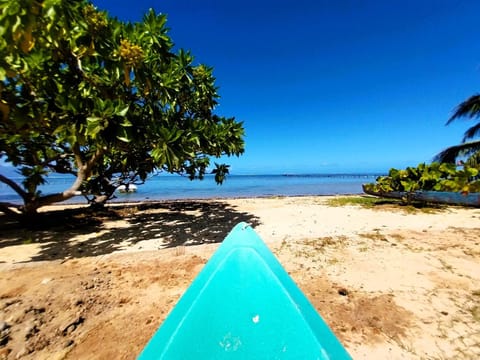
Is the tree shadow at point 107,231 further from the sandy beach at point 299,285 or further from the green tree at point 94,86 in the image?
the green tree at point 94,86

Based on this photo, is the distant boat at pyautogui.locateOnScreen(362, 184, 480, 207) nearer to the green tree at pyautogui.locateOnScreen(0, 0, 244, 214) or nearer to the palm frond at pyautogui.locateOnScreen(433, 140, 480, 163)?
the palm frond at pyautogui.locateOnScreen(433, 140, 480, 163)

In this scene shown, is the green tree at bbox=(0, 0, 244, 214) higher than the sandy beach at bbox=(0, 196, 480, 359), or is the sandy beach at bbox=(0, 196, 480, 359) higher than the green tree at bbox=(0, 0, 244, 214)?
the green tree at bbox=(0, 0, 244, 214)

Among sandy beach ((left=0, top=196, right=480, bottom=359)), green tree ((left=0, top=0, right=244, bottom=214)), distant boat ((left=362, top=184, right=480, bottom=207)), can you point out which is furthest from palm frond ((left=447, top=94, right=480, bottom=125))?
green tree ((left=0, top=0, right=244, bottom=214))

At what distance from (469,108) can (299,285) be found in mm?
17062

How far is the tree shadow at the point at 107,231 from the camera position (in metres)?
4.91

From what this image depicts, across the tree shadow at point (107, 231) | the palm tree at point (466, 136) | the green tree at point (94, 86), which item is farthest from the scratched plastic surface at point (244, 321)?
the palm tree at point (466, 136)

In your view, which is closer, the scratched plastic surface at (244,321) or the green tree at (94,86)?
the scratched plastic surface at (244,321)

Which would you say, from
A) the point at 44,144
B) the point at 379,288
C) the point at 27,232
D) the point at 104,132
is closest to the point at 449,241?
the point at 379,288

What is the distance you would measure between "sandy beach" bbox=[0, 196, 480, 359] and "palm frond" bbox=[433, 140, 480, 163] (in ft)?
38.8

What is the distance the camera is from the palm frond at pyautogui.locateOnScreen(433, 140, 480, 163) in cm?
1303

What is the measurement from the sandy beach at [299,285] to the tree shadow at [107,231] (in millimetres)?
74

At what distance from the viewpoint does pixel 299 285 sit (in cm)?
275

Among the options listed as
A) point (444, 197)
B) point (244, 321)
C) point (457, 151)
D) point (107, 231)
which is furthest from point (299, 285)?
point (457, 151)

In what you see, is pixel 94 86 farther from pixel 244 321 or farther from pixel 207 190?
pixel 207 190
